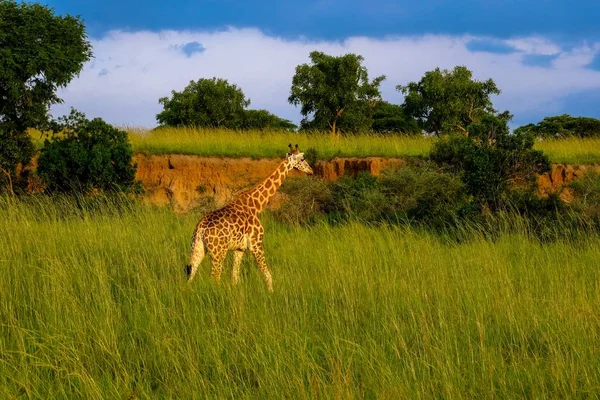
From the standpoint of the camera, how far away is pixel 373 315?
251 inches

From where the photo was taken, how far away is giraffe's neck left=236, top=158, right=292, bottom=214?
945 cm

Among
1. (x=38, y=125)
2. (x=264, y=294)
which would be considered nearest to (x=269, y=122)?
(x=38, y=125)

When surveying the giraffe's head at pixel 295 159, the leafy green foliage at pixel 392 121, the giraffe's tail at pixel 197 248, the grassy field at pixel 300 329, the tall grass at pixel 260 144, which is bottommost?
the grassy field at pixel 300 329

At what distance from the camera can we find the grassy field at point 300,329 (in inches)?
188

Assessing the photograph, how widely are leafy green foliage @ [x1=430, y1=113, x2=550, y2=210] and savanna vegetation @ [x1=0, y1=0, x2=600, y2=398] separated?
0.05m

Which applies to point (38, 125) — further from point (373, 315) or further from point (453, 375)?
point (453, 375)

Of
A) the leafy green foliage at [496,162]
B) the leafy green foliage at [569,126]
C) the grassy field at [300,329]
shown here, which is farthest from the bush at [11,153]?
the leafy green foliage at [569,126]

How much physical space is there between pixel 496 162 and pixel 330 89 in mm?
17613

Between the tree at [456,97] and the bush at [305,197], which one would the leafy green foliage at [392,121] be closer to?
the tree at [456,97]

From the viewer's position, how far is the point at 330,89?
32438mm

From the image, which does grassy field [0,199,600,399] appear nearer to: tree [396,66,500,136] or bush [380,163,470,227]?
bush [380,163,470,227]

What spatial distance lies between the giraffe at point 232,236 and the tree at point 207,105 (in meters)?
28.5

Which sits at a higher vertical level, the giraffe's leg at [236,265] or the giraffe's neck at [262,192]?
the giraffe's neck at [262,192]

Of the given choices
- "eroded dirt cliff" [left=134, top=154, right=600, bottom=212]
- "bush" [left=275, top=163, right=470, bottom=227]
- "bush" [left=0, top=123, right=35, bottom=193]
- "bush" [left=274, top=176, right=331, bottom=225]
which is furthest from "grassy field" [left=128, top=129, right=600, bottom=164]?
"bush" [left=0, top=123, right=35, bottom=193]
